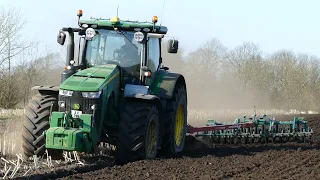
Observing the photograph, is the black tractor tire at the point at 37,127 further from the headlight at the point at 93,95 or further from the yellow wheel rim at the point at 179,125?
the yellow wheel rim at the point at 179,125

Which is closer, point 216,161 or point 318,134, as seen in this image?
point 216,161

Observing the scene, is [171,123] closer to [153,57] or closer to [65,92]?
[153,57]

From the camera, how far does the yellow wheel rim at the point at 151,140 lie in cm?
993

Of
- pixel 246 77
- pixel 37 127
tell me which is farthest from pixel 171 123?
pixel 246 77

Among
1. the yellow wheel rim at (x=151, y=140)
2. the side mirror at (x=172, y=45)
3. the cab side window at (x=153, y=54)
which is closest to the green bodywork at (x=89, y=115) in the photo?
the cab side window at (x=153, y=54)

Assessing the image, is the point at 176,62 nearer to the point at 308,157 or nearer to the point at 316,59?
the point at 316,59

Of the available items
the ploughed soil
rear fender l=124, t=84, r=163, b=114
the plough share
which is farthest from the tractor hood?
the plough share

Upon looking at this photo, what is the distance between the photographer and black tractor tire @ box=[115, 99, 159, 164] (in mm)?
9273

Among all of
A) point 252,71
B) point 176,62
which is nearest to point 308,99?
point 252,71

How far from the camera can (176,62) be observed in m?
36.9

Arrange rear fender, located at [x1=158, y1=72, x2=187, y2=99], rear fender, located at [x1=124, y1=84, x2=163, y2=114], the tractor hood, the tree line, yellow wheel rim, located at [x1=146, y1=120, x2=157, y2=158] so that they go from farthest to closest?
1. the tree line
2. rear fender, located at [x1=158, y1=72, x2=187, y2=99]
3. yellow wheel rim, located at [x1=146, y1=120, x2=157, y2=158]
4. rear fender, located at [x1=124, y1=84, x2=163, y2=114]
5. the tractor hood

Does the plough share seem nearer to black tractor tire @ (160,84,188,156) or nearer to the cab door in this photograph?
black tractor tire @ (160,84,188,156)

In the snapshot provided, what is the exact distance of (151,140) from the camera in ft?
33.0

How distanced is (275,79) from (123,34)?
3750 cm
